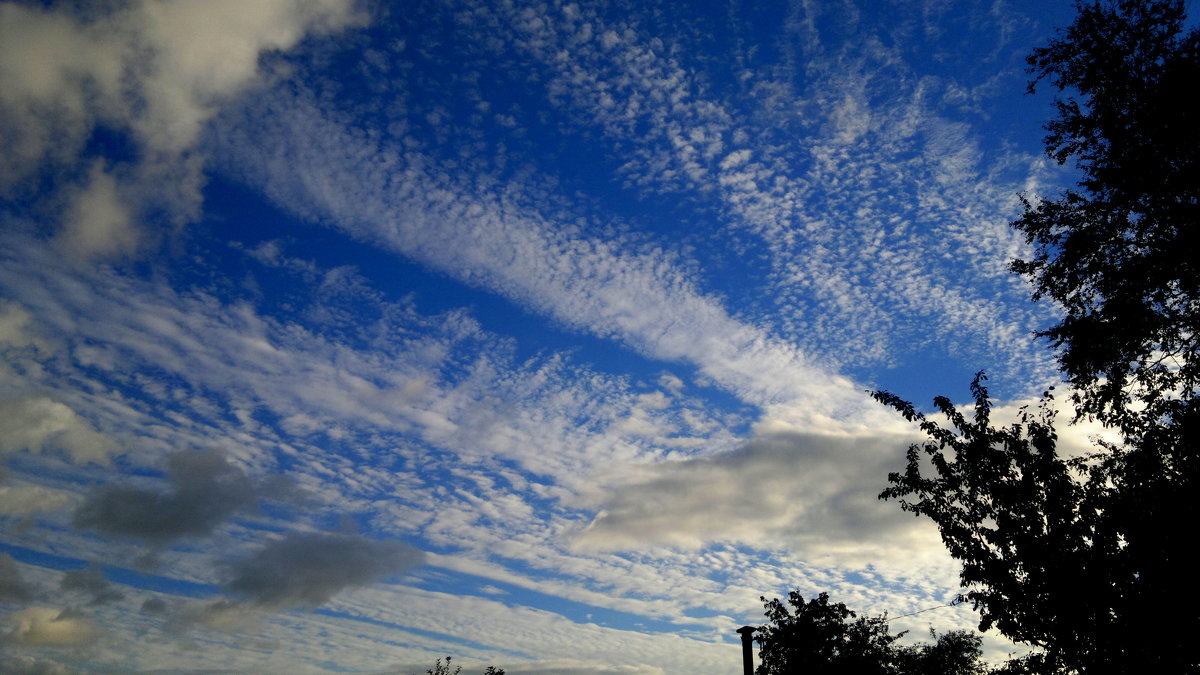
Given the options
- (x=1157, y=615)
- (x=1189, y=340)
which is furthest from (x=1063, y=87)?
(x=1157, y=615)

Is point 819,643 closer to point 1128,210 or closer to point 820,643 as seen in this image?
point 820,643

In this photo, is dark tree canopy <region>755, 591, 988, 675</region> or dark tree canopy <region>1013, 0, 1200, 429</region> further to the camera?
dark tree canopy <region>755, 591, 988, 675</region>

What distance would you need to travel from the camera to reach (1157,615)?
37.9ft

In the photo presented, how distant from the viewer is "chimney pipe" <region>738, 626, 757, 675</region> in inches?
1064

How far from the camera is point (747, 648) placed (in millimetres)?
27375

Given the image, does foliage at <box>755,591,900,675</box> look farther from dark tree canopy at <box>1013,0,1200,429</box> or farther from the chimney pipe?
dark tree canopy at <box>1013,0,1200,429</box>

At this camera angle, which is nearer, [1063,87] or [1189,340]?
[1189,340]

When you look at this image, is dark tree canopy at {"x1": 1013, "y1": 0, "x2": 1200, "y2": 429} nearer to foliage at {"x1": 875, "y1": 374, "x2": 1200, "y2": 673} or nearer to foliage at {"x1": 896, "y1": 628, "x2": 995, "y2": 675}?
foliage at {"x1": 875, "y1": 374, "x2": 1200, "y2": 673}

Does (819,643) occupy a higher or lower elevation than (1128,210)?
lower

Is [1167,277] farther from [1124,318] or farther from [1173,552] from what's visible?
[1173,552]

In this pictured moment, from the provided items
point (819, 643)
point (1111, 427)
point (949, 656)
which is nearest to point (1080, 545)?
point (1111, 427)

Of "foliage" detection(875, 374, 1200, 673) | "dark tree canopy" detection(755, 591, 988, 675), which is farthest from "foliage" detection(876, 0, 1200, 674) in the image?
"dark tree canopy" detection(755, 591, 988, 675)

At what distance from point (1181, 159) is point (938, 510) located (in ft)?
31.0

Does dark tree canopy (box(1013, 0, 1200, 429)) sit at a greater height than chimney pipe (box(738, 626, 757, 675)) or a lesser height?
greater
